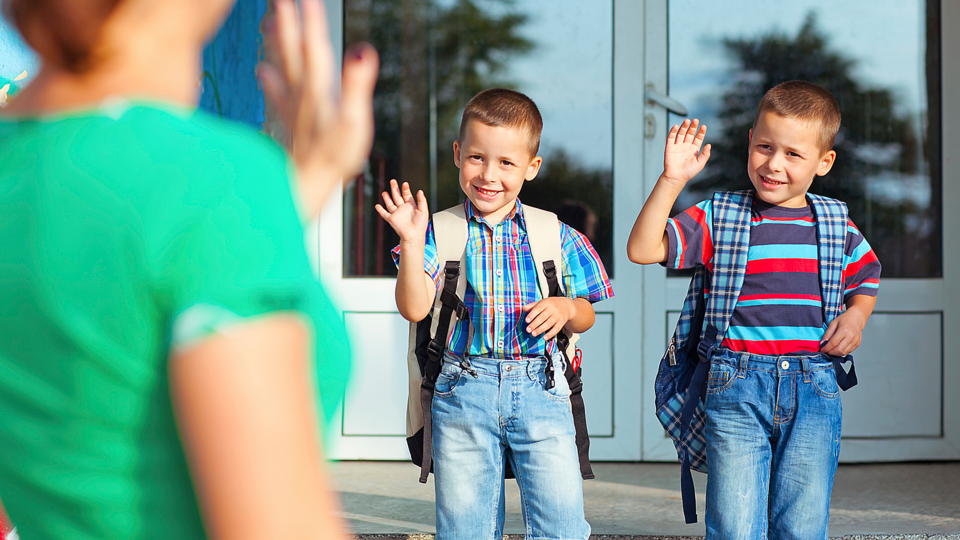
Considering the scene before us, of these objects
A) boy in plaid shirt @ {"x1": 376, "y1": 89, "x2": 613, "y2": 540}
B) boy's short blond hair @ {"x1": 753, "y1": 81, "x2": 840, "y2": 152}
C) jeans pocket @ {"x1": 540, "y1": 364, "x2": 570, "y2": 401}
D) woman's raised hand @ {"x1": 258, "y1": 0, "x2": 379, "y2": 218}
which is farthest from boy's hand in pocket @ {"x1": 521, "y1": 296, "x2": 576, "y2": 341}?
woman's raised hand @ {"x1": 258, "y1": 0, "x2": 379, "y2": 218}

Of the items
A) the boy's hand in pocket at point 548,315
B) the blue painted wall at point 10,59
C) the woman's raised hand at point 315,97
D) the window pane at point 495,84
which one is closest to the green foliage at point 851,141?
the window pane at point 495,84

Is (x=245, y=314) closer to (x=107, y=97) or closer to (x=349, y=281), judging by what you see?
(x=107, y=97)

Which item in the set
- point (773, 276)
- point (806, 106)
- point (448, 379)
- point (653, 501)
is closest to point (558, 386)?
point (448, 379)

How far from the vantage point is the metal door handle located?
5.25 meters

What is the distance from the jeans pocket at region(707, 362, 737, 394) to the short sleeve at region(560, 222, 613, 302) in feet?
1.19

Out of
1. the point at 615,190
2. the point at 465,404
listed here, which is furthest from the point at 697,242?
the point at 615,190

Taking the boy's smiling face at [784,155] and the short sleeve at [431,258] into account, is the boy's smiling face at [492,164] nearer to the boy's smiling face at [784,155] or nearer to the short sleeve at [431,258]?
the short sleeve at [431,258]

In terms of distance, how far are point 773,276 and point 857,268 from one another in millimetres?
287

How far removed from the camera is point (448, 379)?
10.1 ft

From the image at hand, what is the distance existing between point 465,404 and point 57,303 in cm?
237

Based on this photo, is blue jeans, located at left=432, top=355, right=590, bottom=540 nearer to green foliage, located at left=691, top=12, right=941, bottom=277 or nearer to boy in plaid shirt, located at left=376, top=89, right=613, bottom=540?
boy in plaid shirt, located at left=376, top=89, right=613, bottom=540

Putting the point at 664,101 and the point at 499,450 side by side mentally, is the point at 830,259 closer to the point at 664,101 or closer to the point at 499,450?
the point at 499,450

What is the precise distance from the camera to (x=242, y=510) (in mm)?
651

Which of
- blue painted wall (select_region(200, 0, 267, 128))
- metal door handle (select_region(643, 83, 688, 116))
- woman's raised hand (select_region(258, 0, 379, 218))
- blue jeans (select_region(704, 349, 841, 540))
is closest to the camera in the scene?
woman's raised hand (select_region(258, 0, 379, 218))
